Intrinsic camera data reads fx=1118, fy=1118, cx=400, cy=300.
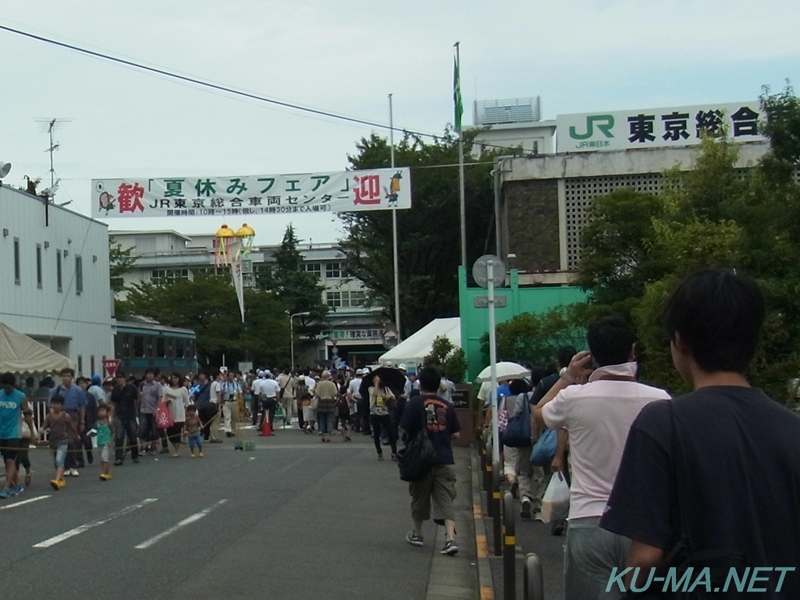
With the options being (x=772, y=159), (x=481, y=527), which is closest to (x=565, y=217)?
(x=772, y=159)

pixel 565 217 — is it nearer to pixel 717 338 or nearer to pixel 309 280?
pixel 717 338

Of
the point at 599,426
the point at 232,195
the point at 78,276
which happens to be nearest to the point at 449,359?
the point at 232,195

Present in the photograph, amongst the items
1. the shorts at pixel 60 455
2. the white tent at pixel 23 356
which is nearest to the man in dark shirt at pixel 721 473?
the shorts at pixel 60 455

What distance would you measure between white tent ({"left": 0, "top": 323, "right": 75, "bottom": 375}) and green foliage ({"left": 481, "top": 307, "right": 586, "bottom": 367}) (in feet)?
31.9

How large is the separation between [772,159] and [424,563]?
7.01 m

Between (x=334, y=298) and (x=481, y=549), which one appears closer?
(x=481, y=549)

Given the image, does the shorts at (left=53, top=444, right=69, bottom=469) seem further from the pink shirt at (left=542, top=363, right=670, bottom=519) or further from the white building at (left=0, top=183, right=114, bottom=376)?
the white building at (left=0, top=183, right=114, bottom=376)

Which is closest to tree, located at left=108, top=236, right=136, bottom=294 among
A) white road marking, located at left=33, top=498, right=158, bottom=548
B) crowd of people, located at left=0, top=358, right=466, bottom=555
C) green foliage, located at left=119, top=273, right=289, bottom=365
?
green foliage, located at left=119, top=273, right=289, bottom=365

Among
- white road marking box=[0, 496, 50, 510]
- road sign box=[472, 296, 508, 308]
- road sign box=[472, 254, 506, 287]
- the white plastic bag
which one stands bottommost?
white road marking box=[0, 496, 50, 510]

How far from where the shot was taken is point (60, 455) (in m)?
17.1

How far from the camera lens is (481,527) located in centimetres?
1245

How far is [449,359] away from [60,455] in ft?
40.8

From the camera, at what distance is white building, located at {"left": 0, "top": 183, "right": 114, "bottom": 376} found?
1287 inches

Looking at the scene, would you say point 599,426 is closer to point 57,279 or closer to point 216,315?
point 57,279
